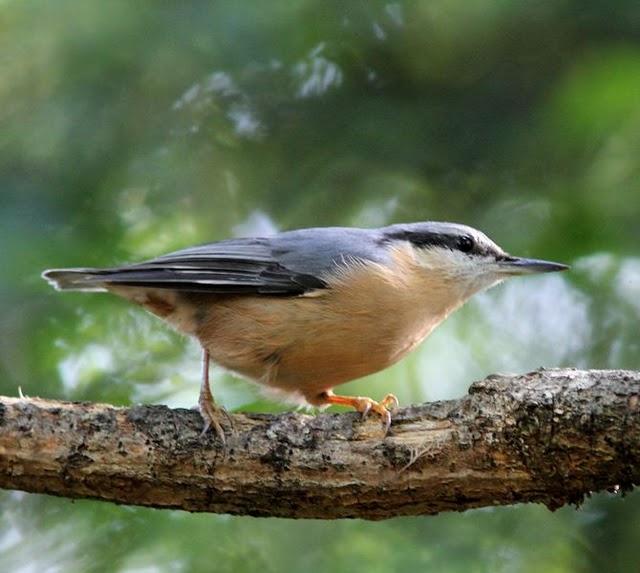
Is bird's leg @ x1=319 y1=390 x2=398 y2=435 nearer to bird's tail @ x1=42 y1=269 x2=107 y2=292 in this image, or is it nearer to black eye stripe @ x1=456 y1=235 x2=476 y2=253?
black eye stripe @ x1=456 y1=235 x2=476 y2=253

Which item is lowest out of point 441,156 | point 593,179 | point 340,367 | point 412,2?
point 340,367

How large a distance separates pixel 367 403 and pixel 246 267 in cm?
82

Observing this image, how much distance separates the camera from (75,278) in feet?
12.4

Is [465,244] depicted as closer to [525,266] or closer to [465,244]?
[465,244]

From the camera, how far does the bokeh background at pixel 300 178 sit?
3.79 meters

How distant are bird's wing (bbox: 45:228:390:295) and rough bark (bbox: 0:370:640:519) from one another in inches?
28.6

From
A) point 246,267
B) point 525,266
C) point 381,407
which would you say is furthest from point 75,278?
point 525,266

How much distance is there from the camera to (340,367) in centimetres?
373

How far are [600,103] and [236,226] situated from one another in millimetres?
1784

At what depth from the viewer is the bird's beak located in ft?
12.6

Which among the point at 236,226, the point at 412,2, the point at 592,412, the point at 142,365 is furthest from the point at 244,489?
the point at 412,2

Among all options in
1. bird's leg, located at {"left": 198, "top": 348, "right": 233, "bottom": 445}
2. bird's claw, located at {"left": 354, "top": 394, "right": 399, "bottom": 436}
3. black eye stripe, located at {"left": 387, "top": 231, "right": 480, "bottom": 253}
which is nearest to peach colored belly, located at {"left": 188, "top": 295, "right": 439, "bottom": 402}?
bird's claw, located at {"left": 354, "top": 394, "right": 399, "bottom": 436}

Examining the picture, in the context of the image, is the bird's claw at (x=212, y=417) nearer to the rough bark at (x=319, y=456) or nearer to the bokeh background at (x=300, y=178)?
the rough bark at (x=319, y=456)

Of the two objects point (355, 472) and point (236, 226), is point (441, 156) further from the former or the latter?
point (355, 472)
